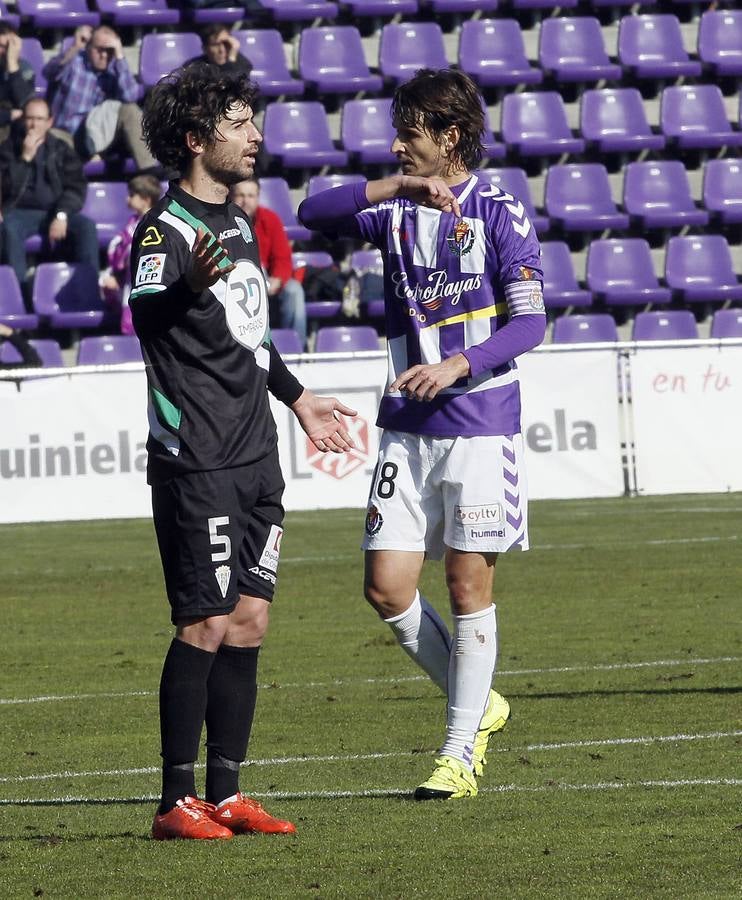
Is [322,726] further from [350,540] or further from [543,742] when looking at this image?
[350,540]

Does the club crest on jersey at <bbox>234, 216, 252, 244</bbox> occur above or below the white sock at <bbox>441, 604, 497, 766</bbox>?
above

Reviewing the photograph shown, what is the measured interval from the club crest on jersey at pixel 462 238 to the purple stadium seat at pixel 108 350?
41.2 feet

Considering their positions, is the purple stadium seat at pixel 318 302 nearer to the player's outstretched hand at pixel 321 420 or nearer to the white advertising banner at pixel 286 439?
the white advertising banner at pixel 286 439

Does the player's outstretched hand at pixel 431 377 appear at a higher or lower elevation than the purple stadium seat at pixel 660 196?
higher

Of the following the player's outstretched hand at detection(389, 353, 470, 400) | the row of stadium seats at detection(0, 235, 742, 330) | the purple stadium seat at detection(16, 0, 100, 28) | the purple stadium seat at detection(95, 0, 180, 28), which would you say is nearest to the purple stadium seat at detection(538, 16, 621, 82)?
the row of stadium seats at detection(0, 235, 742, 330)

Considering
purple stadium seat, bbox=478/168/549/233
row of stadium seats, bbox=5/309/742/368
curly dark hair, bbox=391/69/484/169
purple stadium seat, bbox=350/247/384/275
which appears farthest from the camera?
purple stadium seat, bbox=478/168/549/233

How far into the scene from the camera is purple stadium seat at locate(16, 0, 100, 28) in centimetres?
2078

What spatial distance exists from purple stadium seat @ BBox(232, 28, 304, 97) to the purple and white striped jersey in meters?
15.6

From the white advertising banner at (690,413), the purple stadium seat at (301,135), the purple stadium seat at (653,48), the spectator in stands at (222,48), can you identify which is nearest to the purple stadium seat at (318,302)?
the purple stadium seat at (301,135)

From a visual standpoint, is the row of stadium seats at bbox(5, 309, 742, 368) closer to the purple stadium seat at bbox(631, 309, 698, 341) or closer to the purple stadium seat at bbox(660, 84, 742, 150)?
the purple stadium seat at bbox(631, 309, 698, 341)

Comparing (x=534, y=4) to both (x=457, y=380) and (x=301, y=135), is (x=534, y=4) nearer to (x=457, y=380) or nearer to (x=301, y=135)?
(x=301, y=135)

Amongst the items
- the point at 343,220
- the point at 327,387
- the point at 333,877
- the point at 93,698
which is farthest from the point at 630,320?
the point at 333,877

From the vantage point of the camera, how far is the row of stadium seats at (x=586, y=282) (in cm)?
1875

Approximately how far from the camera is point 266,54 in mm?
21156
